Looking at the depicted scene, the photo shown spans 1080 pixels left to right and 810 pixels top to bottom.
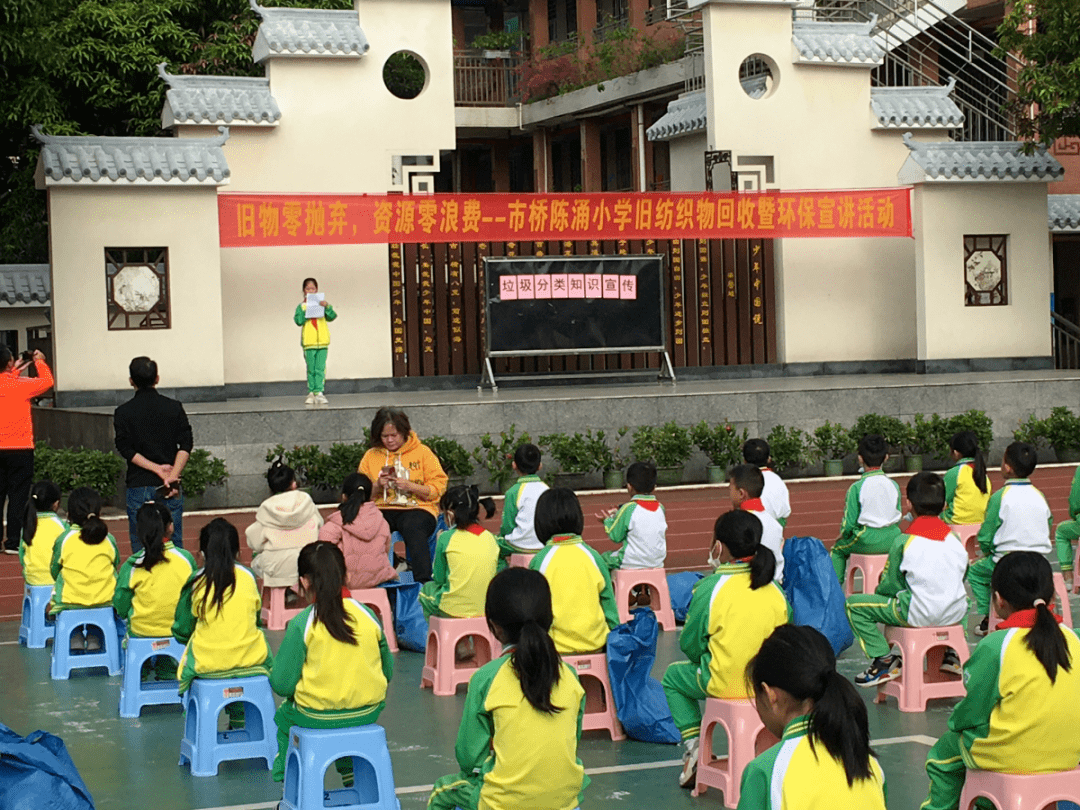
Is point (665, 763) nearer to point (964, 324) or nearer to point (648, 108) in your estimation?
point (964, 324)

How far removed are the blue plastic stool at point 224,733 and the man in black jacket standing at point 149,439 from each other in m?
2.94

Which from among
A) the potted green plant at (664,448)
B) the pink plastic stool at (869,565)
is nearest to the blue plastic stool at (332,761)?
the pink plastic stool at (869,565)

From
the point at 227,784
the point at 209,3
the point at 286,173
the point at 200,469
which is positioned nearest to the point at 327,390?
the point at 286,173

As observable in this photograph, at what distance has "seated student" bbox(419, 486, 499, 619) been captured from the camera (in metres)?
7.24

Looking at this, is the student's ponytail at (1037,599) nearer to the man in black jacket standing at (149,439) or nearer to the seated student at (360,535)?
the seated student at (360,535)

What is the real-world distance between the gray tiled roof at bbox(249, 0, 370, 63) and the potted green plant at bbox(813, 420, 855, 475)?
6966 millimetres

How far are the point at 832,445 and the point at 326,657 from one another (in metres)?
10.2

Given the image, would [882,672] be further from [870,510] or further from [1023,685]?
[1023,685]

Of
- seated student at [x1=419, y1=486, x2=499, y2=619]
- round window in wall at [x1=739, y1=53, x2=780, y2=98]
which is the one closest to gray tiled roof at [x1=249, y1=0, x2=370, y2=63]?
round window in wall at [x1=739, y1=53, x2=780, y2=98]

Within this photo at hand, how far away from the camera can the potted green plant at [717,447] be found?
14086 mm

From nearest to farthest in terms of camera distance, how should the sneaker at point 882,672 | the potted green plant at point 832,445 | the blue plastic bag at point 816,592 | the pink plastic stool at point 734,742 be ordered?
1. the pink plastic stool at point 734,742
2. the blue plastic bag at point 816,592
3. the sneaker at point 882,672
4. the potted green plant at point 832,445

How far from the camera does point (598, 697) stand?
20.7 feet

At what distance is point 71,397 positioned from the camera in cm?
1462

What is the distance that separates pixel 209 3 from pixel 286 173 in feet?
13.0
